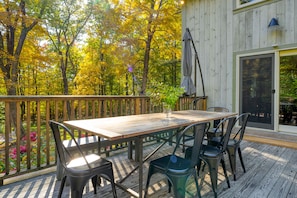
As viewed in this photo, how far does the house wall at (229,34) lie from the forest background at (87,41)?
3345 mm

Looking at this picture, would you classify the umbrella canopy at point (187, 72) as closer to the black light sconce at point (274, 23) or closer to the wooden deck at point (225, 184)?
the black light sconce at point (274, 23)

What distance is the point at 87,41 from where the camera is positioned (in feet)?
42.0

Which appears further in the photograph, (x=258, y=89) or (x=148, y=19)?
(x=148, y=19)

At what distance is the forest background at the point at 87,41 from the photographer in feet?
25.7

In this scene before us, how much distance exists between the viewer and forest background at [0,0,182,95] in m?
7.83

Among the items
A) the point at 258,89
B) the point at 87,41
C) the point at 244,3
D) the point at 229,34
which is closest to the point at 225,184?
the point at 258,89

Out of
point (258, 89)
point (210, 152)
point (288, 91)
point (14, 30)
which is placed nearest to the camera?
point (210, 152)

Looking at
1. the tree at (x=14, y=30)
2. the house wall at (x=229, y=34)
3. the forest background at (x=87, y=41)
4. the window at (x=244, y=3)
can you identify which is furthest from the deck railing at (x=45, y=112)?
the forest background at (x=87, y=41)

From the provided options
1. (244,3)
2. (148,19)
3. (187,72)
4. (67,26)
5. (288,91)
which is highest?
(67,26)

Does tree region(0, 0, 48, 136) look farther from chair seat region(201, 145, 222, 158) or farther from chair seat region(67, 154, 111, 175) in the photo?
chair seat region(201, 145, 222, 158)

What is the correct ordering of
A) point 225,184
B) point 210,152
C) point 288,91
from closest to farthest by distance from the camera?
point 210,152 < point 225,184 < point 288,91

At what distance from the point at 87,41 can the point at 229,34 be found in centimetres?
993

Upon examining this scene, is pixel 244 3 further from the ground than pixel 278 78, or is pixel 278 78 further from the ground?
pixel 244 3

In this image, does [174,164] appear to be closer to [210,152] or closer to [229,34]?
[210,152]
